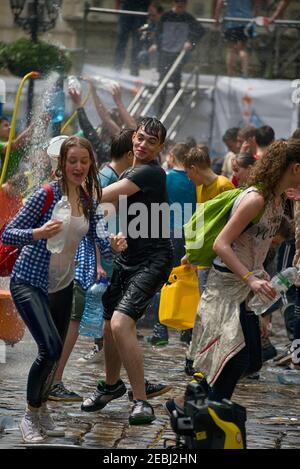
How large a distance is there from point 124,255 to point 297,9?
10018 mm

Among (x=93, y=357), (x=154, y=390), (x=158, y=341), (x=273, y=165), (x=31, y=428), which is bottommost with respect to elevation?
(x=158, y=341)

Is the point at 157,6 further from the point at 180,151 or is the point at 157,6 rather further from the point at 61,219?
the point at 61,219

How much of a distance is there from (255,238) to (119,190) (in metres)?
1.12

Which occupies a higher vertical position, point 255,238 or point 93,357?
point 255,238

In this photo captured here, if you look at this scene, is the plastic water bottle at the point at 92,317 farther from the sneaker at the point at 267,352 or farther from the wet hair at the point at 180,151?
the wet hair at the point at 180,151

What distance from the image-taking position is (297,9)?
56.2 ft

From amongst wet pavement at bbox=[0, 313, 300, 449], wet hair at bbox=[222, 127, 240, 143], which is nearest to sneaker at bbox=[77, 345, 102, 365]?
wet pavement at bbox=[0, 313, 300, 449]

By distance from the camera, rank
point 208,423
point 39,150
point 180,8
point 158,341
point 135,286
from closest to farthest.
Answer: point 208,423 → point 135,286 → point 39,150 → point 158,341 → point 180,8

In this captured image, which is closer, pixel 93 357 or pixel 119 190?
pixel 119 190

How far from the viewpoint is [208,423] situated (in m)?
5.84

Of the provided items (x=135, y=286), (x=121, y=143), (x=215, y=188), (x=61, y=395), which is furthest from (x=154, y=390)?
(x=215, y=188)

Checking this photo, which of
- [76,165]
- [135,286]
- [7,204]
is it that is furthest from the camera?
[7,204]

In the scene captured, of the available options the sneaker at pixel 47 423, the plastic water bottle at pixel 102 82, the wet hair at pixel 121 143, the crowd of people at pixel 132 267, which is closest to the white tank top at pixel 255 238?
the crowd of people at pixel 132 267
